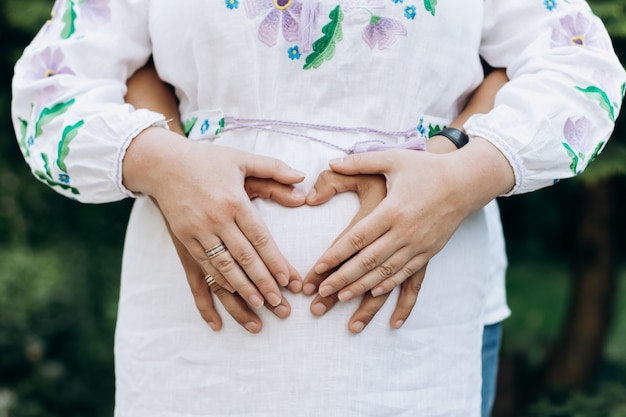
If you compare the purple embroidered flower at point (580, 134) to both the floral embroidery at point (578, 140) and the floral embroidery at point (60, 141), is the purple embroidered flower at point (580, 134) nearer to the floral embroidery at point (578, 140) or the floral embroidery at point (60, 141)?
the floral embroidery at point (578, 140)

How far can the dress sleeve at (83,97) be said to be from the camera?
1202 millimetres

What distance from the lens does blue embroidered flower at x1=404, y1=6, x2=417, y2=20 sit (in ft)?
4.03

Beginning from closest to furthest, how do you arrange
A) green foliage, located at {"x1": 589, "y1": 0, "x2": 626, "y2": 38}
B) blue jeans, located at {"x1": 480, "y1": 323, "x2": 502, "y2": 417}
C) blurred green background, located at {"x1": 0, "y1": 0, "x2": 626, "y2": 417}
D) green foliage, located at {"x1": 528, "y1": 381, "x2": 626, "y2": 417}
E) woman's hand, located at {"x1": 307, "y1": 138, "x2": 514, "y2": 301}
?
1. woman's hand, located at {"x1": 307, "y1": 138, "x2": 514, "y2": 301}
2. blue jeans, located at {"x1": 480, "y1": 323, "x2": 502, "y2": 417}
3. green foliage, located at {"x1": 589, "y1": 0, "x2": 626, "y2": 38}
4. green foliage, located at {"x1": 528, "y1": 381, "x2": 626, "y2": 417}
5. blurred green background, located at {"x1": 0, "y1": 0, "x2": 626, "y2": 417}

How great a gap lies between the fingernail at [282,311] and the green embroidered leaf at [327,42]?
374 mm

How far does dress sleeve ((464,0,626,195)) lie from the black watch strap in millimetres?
19

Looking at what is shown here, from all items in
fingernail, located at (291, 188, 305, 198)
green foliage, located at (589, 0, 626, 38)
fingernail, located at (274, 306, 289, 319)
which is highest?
fingernail, located at (291, 188, 305, 198)

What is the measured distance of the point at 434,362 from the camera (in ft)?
4.05

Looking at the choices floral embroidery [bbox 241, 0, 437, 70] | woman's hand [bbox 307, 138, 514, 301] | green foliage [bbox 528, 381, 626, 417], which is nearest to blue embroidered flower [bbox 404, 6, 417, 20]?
floral embroidery [bbox 241, 0, 437, 70]

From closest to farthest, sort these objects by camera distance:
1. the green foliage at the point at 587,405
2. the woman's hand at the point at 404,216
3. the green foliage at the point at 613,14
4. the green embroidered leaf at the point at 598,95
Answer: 1. the woman's hand at the point at 404,216
2. the green embroidered leaf at the point at 598,95
3. the green foliage at the point at 613,14
4. the green foliage at the point at 587,405

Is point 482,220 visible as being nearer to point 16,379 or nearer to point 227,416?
point 227,416

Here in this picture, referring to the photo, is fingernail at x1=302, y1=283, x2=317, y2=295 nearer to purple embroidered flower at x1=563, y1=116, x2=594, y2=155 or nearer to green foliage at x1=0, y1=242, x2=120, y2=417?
purple embroidered flower at x1=563, y1=116, x2=594, y2=155

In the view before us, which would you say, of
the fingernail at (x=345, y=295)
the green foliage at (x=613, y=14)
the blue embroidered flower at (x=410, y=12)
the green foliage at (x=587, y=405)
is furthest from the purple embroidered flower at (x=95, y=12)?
the green foliage at (x=587, y=405)

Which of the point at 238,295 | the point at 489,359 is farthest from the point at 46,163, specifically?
the point at 489,359

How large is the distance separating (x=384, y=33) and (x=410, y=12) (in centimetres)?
5
